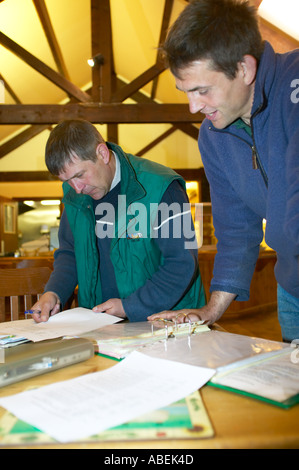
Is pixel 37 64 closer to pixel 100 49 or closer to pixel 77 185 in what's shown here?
pixel 100 49

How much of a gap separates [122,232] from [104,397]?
0.84 metres

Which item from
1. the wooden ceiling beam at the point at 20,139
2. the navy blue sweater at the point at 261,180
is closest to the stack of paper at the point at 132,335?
the navy blue sweater at the point at 261,180

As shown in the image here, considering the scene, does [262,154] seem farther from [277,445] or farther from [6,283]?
[6,283]

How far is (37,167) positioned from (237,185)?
9003 millimetres

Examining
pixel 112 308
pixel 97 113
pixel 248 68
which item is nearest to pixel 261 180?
pixel 248 68

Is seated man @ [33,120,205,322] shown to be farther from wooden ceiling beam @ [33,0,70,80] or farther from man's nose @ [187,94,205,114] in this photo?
wooden ceiling beam @ [33,0,70,80]

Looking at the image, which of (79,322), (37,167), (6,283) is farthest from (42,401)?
(37,167)

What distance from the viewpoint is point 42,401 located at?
2.00 feet

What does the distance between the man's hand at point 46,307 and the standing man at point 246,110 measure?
40 cm

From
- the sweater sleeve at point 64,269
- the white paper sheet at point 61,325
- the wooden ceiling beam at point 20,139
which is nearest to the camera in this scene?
the white paper sheet at point 61,325

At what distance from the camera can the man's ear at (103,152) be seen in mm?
1456

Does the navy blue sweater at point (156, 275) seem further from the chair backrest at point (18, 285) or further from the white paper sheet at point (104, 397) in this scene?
the white paper sheet at point (104, 397)

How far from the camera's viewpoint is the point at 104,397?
24.2 inches
